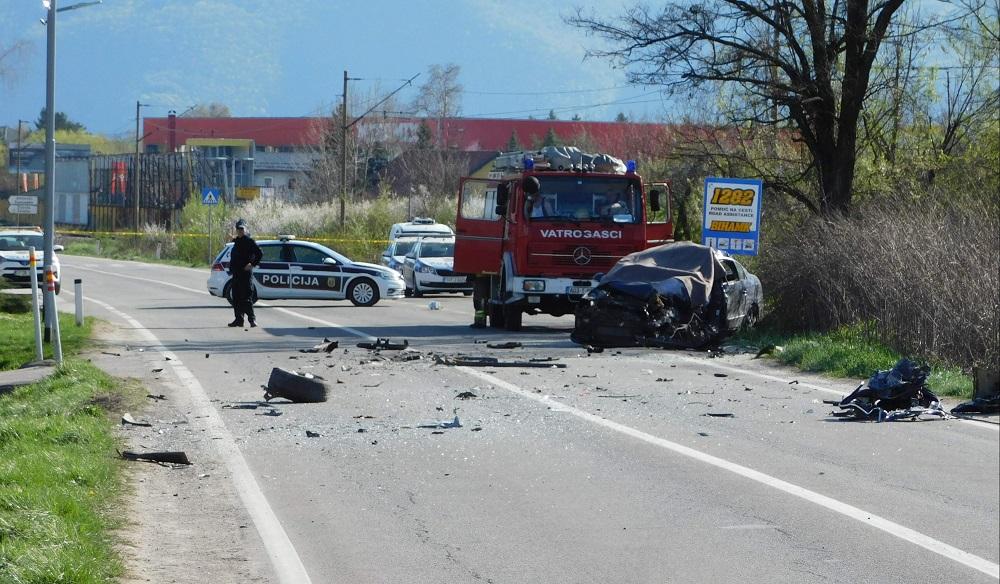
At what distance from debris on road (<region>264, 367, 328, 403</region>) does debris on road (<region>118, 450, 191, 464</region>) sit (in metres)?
3.26

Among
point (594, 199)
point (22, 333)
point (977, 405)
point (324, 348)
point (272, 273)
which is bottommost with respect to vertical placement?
point (22, 333)

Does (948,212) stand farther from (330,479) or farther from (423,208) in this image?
(423,208)

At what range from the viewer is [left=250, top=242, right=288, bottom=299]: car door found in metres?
30.4

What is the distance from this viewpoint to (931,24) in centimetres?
2528

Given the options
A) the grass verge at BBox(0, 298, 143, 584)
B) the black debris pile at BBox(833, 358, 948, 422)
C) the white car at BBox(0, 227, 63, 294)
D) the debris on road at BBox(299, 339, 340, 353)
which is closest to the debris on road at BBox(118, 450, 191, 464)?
the grass verge at BBox(0, 298, 143, 584)

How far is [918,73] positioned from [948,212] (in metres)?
11.5

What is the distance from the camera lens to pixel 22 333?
22156 millimetres

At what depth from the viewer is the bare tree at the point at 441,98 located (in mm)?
104250

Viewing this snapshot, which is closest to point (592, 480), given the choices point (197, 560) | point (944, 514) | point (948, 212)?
point (944, 514)

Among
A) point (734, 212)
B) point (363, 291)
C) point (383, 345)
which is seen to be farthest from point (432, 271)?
point (383, 345)

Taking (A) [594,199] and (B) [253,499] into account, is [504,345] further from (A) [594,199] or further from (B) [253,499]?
(B) [253,499]

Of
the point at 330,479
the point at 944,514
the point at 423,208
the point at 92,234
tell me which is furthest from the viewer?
the point at 92,234

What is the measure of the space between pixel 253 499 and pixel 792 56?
19.3m

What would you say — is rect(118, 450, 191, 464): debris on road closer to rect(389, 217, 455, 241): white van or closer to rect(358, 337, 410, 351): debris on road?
rect(358, 337, 410, 351): debris on road
